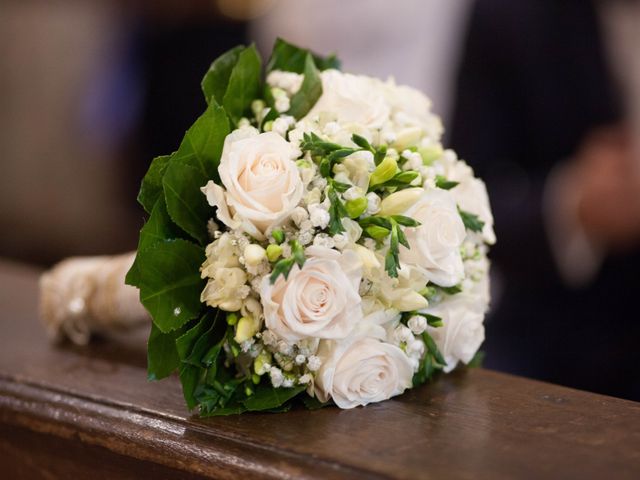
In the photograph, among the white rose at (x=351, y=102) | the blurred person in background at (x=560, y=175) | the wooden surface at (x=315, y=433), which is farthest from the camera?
the blurred person in background at (x=560, y=175)

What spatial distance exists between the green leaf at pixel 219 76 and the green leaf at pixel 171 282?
20 cm

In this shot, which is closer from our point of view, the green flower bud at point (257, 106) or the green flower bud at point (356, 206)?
Result: the green flower bud at point (356, 206)

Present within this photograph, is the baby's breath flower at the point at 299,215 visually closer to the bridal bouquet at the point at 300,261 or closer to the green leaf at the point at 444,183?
the bridal bouquet at the point at 300,261

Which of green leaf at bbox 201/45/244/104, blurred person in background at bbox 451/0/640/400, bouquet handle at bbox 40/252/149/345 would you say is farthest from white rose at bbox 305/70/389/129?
blurred person in background at bbox 451/0/640/400

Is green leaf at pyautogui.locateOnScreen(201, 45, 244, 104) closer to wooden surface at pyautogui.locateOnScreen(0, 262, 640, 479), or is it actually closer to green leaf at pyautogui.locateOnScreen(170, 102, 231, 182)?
green leaf at pyautogui.locateOnScreen(170, 102, 231, 182)

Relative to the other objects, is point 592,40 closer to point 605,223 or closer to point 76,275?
point 605,223

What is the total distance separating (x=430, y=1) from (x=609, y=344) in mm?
2354

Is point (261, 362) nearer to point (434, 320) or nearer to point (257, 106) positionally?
point (434, 320)

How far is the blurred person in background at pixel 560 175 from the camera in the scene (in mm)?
1946

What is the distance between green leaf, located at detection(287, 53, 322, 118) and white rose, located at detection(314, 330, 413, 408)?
281mm

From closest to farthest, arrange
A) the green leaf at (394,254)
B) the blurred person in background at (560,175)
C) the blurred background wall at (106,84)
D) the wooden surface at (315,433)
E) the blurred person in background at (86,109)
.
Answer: the wooden surface at (315,433) < the green leaf at (394,254) < the blurred person in background at (560,175) < the blurred background wall at (106,84) < the blurred person in background at (86,109)

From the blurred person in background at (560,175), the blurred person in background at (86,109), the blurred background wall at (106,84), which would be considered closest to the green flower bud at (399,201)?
the blurred person in background at (560,175)

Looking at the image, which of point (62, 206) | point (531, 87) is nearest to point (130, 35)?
point (62, 206)

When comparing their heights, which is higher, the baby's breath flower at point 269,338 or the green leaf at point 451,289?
the green leaf at point 451,289
